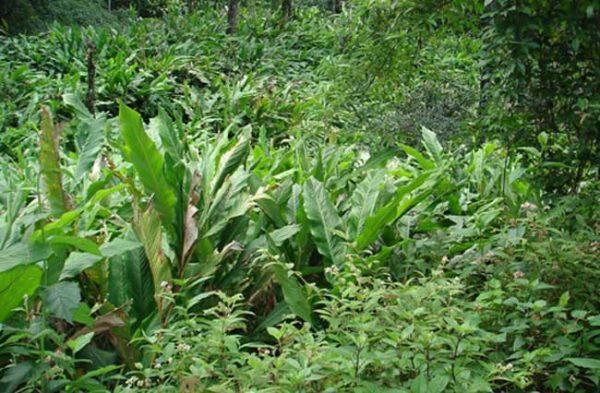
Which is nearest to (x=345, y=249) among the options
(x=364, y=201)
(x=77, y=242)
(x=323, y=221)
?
(x=323, y=221)

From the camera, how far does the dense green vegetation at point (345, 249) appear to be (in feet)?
8.31

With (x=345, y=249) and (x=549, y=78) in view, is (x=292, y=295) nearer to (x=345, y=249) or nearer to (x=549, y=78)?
(x=345, y=249)

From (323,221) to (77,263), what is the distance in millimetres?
1306

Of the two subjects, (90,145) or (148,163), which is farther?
(90,145)

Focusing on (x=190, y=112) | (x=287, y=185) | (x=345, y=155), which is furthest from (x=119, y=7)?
(x=287, y=185)

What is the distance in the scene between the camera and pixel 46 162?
3570 millimetres

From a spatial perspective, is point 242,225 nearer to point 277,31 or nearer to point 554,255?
point 554,255

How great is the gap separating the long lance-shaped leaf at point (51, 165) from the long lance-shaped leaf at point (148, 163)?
14.2 inches

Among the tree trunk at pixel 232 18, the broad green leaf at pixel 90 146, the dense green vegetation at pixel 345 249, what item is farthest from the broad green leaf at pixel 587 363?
the tree trunk at pixel 232 18

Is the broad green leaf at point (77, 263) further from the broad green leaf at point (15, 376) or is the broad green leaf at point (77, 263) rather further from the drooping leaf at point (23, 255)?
the broad green leaf at point (15, 376)

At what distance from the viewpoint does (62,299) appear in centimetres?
280

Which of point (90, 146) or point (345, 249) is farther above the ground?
point (90, 146)

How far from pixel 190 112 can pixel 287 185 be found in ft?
15.7

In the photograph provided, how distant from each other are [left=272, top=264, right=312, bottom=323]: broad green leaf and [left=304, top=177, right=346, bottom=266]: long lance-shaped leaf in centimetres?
40
